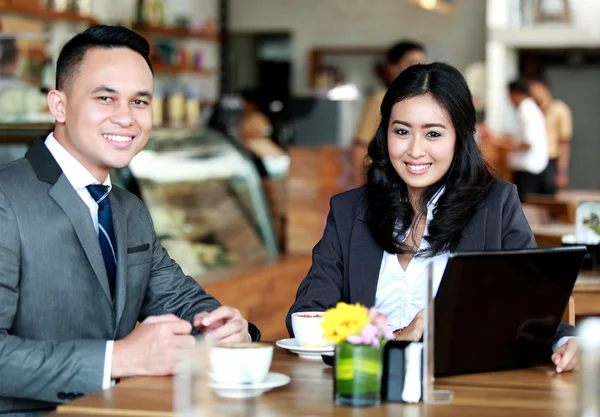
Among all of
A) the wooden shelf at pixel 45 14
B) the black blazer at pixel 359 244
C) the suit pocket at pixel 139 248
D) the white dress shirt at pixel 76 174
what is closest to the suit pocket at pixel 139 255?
the suit pocket at pixel 139 248

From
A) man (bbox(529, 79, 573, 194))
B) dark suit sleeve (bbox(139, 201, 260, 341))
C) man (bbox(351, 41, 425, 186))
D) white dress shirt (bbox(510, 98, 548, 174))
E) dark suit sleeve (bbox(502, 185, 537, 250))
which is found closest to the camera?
dark suit sleeve (bbox(139, 201, 260, 341))

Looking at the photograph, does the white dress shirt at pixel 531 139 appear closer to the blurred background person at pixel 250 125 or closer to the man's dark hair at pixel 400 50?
the blurred background person at pixel 250 125

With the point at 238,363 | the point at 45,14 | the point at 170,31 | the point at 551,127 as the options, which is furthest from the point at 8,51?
the point at 551,127

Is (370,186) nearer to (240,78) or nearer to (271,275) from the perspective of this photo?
(271,275)

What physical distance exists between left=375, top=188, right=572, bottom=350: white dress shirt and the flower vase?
76cm

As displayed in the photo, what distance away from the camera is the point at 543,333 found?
6.65 ft

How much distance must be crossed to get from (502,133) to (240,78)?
3.48 m

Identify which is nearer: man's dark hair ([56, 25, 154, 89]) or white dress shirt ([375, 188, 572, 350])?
man's dark hair ([56, 25, 154, 89])

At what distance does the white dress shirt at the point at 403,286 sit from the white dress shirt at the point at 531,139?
23.3 ft

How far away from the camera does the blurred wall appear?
12.6 metres

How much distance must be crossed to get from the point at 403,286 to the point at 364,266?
0.37 ft

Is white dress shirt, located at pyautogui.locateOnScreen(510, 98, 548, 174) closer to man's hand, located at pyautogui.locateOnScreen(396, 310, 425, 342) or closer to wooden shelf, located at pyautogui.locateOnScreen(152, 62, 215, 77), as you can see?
wooden shelf, located at pyautogui.locateOnScreen(152, 62, 215, 77)

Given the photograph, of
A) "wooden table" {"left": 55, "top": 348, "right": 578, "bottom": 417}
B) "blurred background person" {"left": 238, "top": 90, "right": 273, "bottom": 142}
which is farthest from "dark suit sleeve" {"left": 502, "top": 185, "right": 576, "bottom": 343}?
"blurred background person" {"left": 238, "top": 90, "right": 273, "bottom": 142}

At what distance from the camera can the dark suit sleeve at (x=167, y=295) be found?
238 cm
